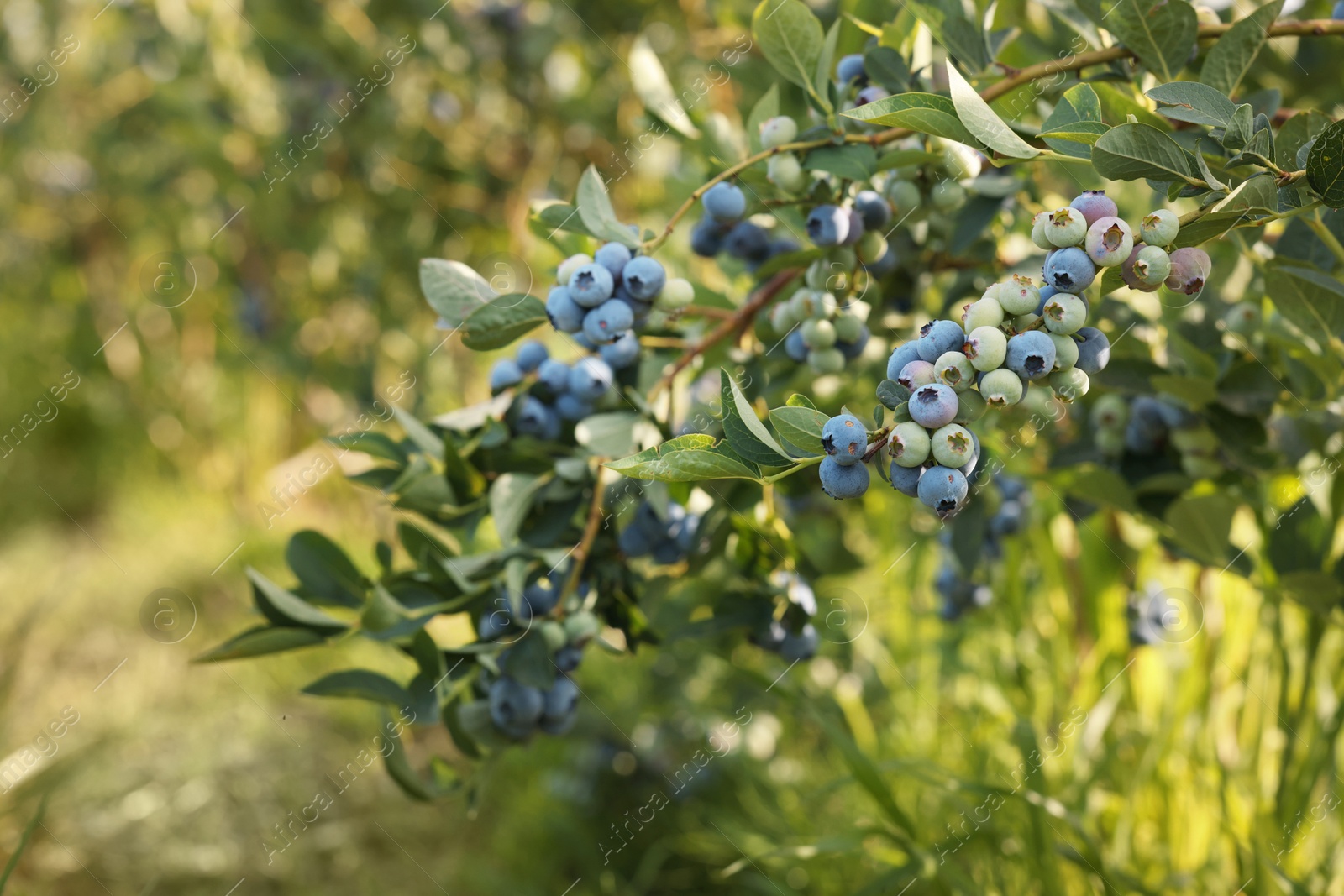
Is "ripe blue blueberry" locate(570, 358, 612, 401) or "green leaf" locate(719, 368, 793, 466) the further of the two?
"ripe blue blueberry" locate(570, 358, 612, 401)

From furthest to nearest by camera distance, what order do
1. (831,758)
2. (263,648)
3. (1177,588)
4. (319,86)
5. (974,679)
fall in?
(319,86)
(831,758)
(974,679)
(1177,588)
(263,648)

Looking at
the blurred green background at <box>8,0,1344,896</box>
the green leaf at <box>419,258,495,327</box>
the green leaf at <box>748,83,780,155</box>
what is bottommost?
the blurred green background at <box>8,0,1344,896</box>

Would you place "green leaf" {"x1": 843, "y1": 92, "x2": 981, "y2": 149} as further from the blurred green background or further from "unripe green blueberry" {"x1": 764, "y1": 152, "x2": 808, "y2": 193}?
the blurred green background

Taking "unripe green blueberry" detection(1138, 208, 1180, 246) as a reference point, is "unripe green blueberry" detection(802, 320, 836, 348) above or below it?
below

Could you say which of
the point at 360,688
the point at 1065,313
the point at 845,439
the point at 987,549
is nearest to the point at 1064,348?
the point at 1065,313

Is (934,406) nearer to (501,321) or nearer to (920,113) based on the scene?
(920,113)

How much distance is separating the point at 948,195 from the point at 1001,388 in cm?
34

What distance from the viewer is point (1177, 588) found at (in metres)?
1.40

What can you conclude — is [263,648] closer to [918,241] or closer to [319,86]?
[918,241]

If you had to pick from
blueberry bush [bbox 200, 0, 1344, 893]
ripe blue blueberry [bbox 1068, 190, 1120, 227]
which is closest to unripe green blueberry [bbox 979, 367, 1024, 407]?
blueberry bush [bbox 200, 0, 1344, 893]

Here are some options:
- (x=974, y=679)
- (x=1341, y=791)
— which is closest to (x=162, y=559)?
(x=974, y=679)

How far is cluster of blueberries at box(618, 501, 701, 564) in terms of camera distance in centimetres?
82

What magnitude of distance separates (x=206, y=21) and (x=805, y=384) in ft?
7.38

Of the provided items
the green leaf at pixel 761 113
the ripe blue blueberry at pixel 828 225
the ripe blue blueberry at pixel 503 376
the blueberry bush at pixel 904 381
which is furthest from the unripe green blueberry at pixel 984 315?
the ripe blue blueberry at pixel 503 376
